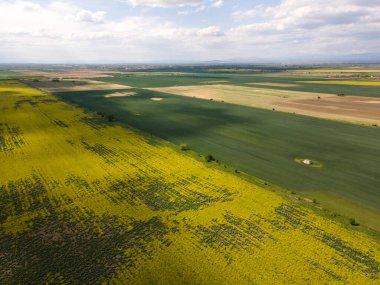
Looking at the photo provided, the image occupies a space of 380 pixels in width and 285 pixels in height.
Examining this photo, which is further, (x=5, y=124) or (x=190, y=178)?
(x=5, y=124)

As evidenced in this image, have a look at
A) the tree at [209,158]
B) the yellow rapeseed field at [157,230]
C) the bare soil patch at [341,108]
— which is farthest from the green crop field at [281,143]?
the bare soil patch at [341,108]

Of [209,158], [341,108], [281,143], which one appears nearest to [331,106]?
[341,108]

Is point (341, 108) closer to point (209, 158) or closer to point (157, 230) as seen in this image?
point (209, 158)

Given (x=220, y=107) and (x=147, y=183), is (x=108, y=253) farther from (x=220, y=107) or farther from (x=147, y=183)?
(x=220, y=107)

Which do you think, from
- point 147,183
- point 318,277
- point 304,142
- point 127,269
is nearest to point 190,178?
point 147,183

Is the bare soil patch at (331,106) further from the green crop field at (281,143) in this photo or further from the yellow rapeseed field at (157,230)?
the yellow rapeseed field at (157,230)

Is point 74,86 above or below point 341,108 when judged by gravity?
above
